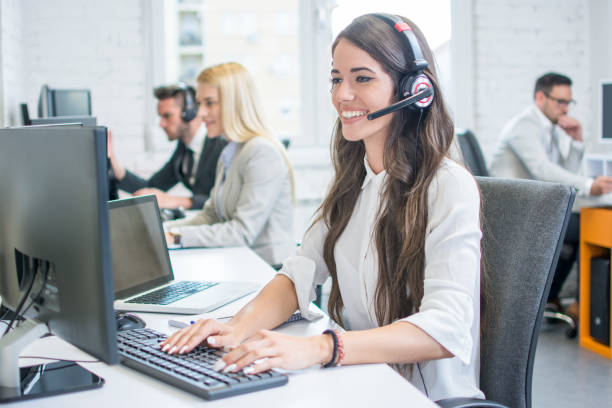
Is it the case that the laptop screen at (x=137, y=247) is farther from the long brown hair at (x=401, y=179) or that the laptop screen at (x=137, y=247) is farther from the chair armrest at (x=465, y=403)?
the chair armrest at (x=465, y=403)

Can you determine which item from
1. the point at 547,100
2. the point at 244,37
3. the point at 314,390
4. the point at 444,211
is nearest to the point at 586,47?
the point at 547,100

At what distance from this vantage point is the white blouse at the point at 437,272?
1022mm

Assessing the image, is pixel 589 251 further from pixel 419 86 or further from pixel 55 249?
pixel 55 249

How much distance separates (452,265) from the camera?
3.45 ft

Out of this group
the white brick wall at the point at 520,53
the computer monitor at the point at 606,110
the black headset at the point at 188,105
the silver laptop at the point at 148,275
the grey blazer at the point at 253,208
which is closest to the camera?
the silver laptop at the point at 148,275

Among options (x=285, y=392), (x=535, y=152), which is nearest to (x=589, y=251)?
(x=535, y=152)

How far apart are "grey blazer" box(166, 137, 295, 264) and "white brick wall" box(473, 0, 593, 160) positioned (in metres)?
2.03

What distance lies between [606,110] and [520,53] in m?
1.00

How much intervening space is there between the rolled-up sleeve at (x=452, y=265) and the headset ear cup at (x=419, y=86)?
Answer: 0.45 feet

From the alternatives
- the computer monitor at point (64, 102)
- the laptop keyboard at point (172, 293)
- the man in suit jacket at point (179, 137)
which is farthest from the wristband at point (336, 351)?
the man in suit jacket at point (179, 137)

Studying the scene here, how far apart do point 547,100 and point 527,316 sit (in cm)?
273

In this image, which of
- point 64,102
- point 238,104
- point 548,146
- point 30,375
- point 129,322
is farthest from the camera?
point 548,146

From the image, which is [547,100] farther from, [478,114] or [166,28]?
[166,28]

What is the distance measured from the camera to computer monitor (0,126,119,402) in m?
0.73
